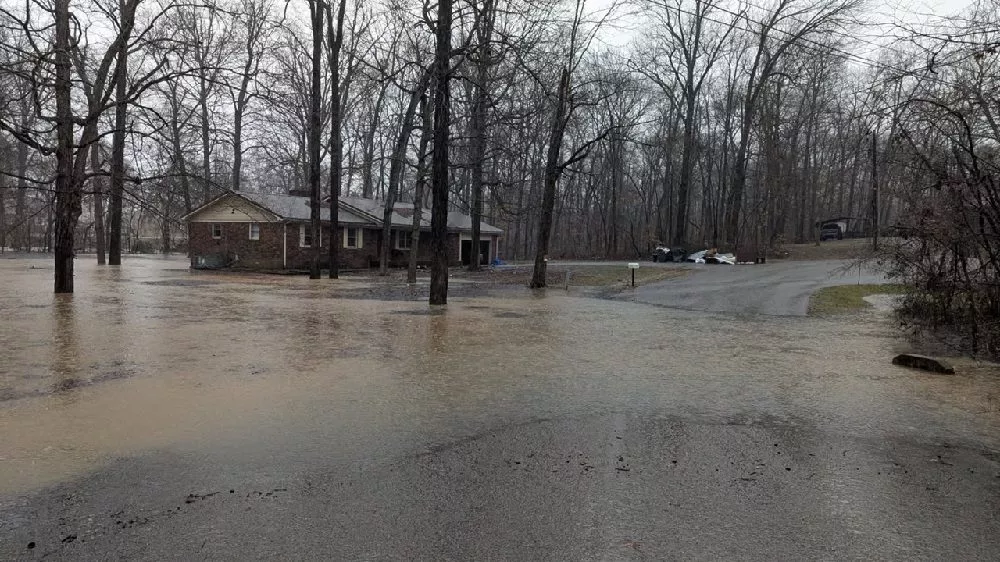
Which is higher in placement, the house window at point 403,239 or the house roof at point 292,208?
the house roof at point 292,208

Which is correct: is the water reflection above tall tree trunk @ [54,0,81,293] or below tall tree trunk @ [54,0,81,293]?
below

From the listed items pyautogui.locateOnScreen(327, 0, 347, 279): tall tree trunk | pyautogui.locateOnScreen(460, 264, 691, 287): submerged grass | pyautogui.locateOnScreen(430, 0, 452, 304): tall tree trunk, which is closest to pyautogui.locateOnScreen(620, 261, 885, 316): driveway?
pyautogui.locateOnScreen(460, 264, 691, 287): submerged grass

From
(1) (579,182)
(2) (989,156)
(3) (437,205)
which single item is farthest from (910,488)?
(1) (579,182)

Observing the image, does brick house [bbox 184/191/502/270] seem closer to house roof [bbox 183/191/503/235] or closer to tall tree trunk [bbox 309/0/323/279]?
house roof [bbox 183/191/503/235]

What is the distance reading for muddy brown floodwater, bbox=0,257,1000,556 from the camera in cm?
522

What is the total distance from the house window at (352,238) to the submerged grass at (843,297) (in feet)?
71.1

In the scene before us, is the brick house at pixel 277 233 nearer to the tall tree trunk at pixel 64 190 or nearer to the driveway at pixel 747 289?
the tall tree trunk at pixel 64 190

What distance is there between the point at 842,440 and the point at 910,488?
3.74ft

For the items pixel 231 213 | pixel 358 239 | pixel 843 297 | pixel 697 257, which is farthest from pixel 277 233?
pixel 843 297

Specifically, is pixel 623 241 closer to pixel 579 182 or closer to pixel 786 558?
pixel 579 182

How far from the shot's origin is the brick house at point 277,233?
30734mm

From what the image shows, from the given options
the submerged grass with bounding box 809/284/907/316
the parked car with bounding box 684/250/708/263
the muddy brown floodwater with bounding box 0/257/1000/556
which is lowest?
the muddy brown floodwater with bounding box 0/257/1000/556

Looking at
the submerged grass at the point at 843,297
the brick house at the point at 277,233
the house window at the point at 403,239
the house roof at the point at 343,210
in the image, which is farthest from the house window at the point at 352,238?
the submerged grass at the point at 843,297

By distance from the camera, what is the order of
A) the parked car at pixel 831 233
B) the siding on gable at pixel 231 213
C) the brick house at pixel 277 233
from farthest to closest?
1. the parked car at pixel 831 233
2. the brick house at pixel 277 233
3. the siding on gable at pixel 231 213
